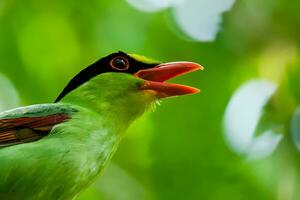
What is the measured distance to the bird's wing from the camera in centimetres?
449

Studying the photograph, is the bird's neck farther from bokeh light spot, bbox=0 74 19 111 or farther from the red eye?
bokeh light spot, bbox=0 74 19 111

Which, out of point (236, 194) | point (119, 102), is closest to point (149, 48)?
point (236, 194)

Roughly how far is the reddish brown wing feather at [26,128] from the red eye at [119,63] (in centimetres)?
54

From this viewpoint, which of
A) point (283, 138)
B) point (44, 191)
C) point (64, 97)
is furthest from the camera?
point (283, 138)

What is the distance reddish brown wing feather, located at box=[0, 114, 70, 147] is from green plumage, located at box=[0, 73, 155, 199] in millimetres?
52

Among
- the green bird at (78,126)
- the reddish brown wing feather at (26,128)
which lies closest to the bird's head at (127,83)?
the green bird at (78,126)

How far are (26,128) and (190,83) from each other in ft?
7.20

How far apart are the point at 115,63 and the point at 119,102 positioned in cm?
→ 31

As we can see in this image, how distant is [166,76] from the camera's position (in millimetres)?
4836

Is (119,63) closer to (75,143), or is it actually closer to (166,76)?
(166,76)

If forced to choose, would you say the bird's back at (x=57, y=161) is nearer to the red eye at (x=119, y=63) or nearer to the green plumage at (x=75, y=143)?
the green plumage at (x=75, y=143)

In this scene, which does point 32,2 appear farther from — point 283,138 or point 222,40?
point 283,138

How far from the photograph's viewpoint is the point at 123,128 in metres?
4.72

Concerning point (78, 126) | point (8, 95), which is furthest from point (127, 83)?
point (8, 95)
